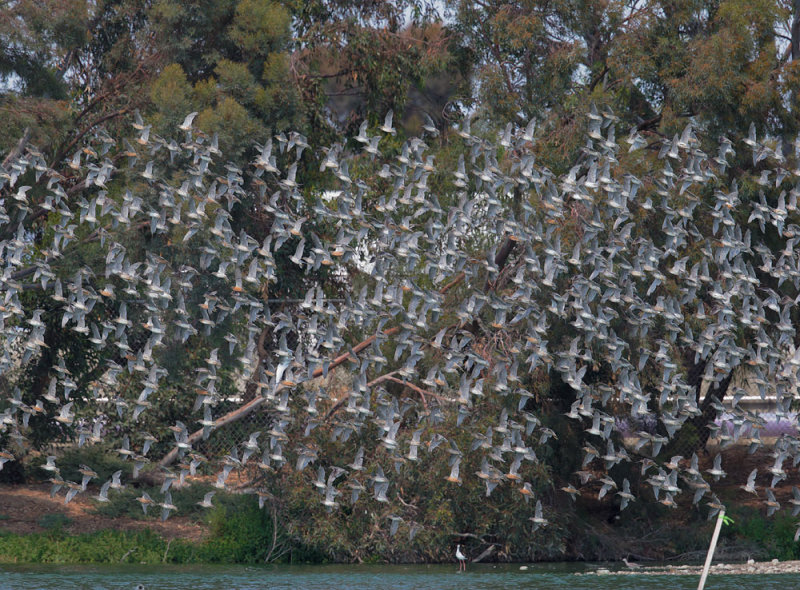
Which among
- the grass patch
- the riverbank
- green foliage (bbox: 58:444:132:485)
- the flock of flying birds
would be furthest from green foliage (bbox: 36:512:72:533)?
the riverbank

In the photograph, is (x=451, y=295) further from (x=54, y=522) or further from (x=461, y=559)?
(x=54, y=522)

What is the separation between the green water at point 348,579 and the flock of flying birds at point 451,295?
1.33 meters

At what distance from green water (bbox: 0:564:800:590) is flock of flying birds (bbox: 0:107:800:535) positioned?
1327 mm

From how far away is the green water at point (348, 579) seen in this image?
22.6 meters

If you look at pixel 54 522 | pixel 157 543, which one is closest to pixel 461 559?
pixel 157 543

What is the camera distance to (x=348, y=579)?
23.7 metres

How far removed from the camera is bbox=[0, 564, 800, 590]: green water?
22625mm

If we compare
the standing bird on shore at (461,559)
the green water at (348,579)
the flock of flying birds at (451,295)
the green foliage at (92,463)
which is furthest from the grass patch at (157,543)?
the standing bird on shore at (461,559)

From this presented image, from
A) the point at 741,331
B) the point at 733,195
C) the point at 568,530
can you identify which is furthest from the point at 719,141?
the point at 568,530

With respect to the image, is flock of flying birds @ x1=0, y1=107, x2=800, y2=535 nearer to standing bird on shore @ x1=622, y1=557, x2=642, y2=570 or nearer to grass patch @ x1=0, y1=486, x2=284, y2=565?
grass patch @ x1=0, y1=486, x2=284, y2=565

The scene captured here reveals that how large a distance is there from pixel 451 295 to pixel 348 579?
738cm

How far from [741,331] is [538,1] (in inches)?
347

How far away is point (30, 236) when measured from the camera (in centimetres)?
2964

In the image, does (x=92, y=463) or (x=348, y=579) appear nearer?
(x=348, y=579)
